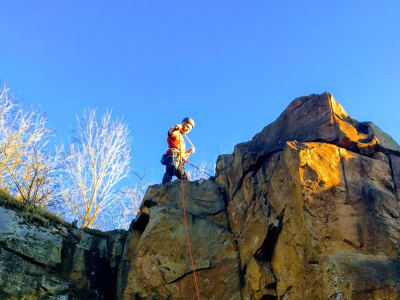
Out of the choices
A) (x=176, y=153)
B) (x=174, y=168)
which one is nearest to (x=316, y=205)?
(x=174, y=168)

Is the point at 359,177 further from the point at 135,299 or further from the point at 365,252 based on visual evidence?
the point at 135,299

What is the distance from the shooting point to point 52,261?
7.61m

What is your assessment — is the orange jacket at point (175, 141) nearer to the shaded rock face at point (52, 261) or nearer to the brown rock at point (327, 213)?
the shaded rock face at point (52, 261)

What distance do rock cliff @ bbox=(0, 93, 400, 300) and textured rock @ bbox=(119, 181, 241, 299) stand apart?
2 centimetres

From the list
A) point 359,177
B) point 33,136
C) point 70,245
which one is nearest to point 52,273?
point 70,245

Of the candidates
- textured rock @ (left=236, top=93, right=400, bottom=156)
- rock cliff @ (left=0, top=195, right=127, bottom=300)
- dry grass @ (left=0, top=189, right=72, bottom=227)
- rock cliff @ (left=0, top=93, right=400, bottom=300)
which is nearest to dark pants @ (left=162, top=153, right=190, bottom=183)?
rock cliff @ (left=0, top=93, right=400, bottom=300)

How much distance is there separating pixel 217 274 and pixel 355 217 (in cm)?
271

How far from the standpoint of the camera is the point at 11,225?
299 inches

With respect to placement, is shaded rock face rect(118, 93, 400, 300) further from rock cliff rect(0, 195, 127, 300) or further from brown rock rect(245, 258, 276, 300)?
rock cliff rect(0, 195, 127, 300)

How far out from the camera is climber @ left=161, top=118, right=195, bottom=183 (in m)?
10.1

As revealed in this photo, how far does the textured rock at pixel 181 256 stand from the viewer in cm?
718

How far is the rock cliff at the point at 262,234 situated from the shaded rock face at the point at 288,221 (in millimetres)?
20

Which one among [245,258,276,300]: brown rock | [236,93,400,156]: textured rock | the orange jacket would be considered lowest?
[245,258,276,300]: brown rock

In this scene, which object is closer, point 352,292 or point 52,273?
point 352,292
